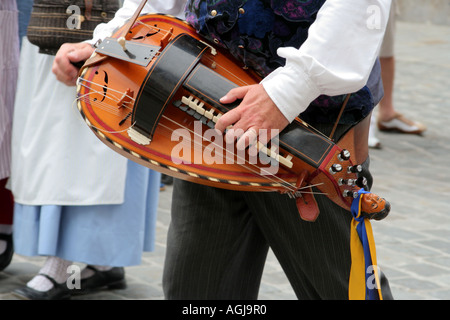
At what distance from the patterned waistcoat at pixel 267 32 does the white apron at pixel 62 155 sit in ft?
4.95

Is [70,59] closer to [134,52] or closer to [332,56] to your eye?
[134,52]

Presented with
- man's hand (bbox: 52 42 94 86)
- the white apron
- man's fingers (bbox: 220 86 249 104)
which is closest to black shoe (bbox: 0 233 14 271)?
the white apron

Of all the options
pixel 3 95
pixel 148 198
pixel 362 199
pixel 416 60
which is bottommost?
pixel 362 199

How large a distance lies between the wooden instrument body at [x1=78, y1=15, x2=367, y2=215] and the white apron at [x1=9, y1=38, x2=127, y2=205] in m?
1.41

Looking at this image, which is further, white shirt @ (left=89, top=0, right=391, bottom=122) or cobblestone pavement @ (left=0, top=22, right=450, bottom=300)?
cobblestone pavement @ (left=0, top=22, right=450, bottom=300)

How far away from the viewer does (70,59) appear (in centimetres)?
223

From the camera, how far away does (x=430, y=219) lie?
4977 mm

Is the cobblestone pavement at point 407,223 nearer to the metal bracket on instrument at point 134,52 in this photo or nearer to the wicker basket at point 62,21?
the wicker basket at point 62,21

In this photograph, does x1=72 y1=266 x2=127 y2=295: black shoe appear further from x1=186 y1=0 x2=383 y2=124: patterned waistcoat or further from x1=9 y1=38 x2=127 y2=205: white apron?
x1=186 y1=0 x2=383 y2=124: patterned waistcoat

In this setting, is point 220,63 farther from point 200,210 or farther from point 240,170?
point 200,210

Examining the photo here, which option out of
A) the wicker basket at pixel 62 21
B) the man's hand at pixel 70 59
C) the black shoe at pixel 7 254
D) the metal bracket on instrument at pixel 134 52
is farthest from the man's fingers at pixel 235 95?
the black shoe at pixel 7 254

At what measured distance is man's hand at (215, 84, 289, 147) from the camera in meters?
1.83

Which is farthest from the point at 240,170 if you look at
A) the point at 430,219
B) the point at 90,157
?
the point at 430,219

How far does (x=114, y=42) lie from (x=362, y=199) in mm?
763
